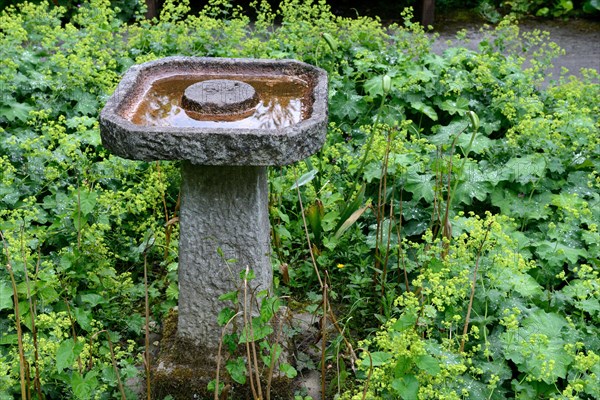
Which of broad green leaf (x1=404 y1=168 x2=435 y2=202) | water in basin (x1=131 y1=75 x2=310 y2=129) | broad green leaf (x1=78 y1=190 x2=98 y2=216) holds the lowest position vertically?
broad green leaf (x1=404 y1=168 x2=435 y2=202)

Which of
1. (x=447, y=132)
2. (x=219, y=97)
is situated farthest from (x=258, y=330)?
(x=447, y=132)

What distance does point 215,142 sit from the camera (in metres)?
2.54

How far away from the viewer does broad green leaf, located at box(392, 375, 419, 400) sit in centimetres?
252

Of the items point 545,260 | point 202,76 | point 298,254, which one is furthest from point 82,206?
point 545,260

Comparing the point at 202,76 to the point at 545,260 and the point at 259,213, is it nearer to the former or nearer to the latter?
the point at 259,213

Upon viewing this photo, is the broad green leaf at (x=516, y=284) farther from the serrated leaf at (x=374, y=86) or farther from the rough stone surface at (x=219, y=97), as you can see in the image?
the serrated leaf at (x=374, y=86)

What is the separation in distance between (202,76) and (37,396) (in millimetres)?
1487

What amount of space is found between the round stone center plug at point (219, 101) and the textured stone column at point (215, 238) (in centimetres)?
20

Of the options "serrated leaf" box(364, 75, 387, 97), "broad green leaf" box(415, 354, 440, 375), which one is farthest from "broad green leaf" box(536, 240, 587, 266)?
"serrated leaf" box(364, 75, 387, 97)

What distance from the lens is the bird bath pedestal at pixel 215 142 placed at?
257 cm

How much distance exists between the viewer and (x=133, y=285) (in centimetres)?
371

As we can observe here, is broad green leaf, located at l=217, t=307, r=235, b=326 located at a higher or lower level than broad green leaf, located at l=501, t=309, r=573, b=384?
higher

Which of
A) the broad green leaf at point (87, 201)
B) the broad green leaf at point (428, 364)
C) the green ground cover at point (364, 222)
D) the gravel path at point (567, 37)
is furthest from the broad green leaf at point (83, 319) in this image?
the gravel path at point (567, 37)

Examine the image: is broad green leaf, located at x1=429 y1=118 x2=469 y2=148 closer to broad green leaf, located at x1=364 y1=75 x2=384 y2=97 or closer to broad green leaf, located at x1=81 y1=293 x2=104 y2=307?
broad green leaf, located at x1=364 y1=75 x2=384 y2=97
